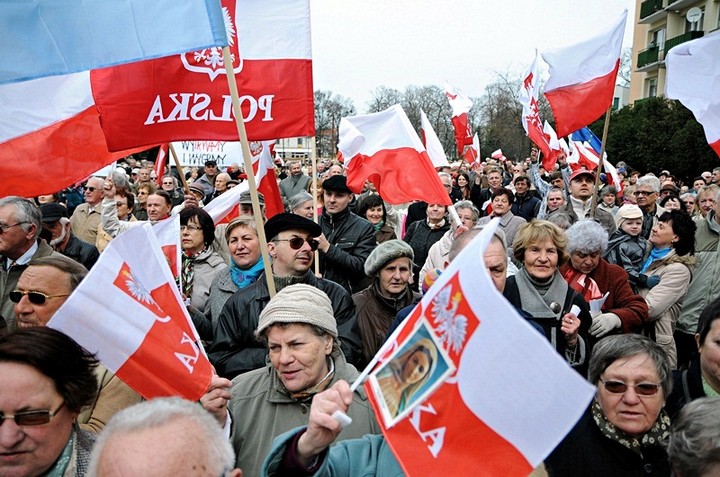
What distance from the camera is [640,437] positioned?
8.45 feet

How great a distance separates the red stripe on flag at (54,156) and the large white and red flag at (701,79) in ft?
13.4

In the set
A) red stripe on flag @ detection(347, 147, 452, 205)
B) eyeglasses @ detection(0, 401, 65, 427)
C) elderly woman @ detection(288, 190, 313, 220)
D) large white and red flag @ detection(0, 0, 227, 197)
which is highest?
large white and red flag @ detection(0, 0, 227, 197)

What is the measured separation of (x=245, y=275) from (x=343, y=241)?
1.51m

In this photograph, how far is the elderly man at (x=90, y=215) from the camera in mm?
7203

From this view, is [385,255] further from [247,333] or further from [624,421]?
[624,421]

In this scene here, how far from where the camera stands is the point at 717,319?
115 inches

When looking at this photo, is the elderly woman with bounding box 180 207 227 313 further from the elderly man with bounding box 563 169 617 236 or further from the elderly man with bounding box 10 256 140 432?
the elderly man with bounding box 563 169 617 236

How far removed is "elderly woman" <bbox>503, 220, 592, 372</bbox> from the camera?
3771mm

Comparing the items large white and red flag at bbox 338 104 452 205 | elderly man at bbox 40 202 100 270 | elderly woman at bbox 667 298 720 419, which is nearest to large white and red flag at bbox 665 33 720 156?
large white and red flag at bbox 338 104 452 205

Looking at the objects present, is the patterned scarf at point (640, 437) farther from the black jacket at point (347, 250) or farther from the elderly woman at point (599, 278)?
the black jacket at point (347, 250)

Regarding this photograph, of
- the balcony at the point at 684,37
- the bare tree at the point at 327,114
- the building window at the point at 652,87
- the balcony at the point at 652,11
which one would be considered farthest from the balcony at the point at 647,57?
the bare tree at the point at 327,114

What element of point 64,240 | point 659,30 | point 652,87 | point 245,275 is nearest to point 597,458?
point 245,275

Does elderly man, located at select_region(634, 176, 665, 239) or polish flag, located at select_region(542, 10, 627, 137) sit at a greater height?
polish flag, located at select_region(542, 10, 627, 137)

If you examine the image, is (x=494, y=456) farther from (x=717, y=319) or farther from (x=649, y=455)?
(x=717, y=319)
